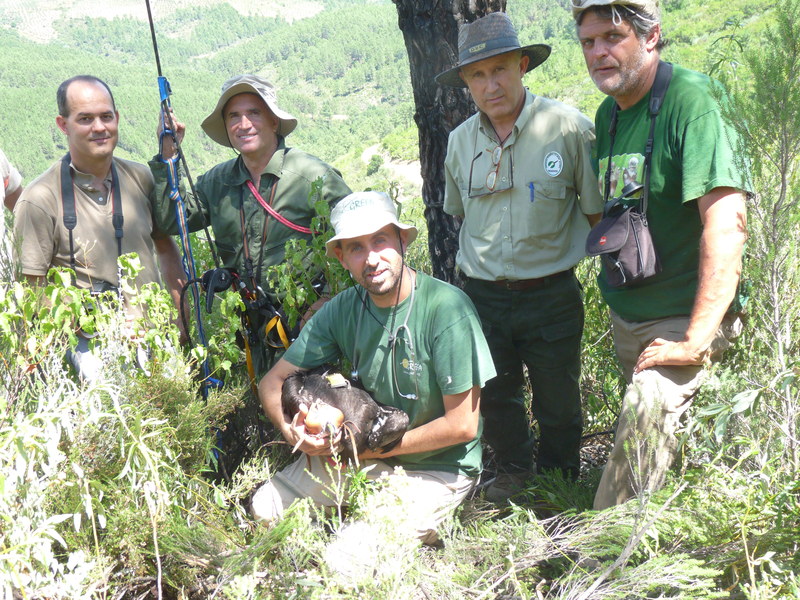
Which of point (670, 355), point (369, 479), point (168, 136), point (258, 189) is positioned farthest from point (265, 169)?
point (670, 355)

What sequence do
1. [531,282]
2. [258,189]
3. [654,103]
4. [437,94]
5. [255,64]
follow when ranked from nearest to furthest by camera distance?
[654,103] < [531,282] < [258,189] < [437,94] < [255,64]

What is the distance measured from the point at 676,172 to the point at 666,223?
0.64 feet

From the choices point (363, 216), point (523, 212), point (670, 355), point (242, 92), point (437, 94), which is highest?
point (242, 92)

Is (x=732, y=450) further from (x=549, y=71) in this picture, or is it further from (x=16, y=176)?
(x=549, y=71)

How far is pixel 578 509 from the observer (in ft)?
11.3

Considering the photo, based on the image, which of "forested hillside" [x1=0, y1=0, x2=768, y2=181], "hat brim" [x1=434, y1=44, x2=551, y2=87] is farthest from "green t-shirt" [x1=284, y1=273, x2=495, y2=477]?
"forested hillside" [x1=0, y1=0, x2=768, y2=181]

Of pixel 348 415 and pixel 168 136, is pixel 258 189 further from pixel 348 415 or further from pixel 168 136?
pixel 348 415

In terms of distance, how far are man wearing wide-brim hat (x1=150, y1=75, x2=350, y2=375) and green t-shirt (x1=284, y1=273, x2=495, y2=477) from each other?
1.97 feet

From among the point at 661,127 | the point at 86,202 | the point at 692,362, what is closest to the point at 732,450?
the point at 692,362

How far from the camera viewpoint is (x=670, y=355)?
105 inches

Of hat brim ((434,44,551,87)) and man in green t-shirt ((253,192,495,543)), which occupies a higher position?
hat brim ((434,44,551,87))

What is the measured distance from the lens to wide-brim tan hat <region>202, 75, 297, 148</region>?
3.78 m

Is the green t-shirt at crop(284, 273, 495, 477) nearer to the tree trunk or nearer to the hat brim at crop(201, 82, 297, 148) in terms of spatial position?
the hat brim at crop(201, 82, 297, 148)

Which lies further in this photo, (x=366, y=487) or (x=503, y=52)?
(x=503, y=52)
